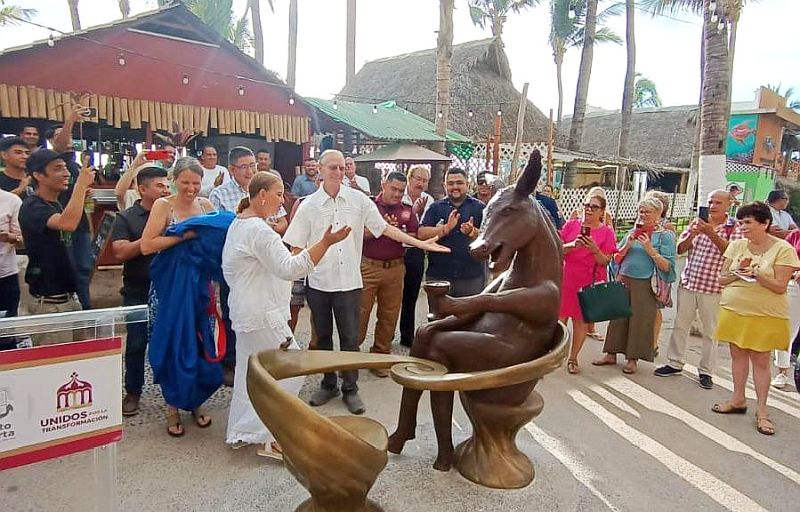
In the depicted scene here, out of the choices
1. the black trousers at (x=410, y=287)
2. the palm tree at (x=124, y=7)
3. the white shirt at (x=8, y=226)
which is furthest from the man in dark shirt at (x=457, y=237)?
the palm tree at (x=124, y=7)

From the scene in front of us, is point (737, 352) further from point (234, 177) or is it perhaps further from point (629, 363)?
point (234, 177)

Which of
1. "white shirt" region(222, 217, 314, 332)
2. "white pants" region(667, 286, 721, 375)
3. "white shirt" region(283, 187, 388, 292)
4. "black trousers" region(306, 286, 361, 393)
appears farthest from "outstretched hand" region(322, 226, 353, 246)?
"white pants" region(667, 286, 721, 375)

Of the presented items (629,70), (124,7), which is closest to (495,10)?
(629,70)

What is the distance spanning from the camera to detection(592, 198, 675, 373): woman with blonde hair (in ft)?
15.0

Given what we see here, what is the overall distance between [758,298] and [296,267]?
3.14 meters

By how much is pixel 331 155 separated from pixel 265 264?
1189 mm

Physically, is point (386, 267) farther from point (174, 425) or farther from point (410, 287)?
point (174, 425)

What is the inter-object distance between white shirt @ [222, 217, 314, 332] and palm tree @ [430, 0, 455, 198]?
8.91 metres

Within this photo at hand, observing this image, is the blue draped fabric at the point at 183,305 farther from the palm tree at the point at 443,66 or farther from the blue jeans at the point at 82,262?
the palm tree at the point at 443,66

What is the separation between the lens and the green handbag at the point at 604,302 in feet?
14.0

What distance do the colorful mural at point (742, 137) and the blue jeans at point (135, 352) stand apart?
2566 cm

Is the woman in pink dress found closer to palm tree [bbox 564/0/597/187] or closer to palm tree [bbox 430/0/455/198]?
palm tree [bbox 430/0/455/198]

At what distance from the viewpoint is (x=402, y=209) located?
477cm

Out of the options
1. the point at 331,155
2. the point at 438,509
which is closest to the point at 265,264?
the point at 331,155
